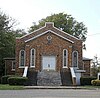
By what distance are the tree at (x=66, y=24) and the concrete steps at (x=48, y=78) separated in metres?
27.8

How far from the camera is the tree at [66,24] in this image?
75.3 metres

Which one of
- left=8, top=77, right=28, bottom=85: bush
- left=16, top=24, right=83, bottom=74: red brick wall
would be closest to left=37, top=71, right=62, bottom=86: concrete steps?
left=16, top=24, right=83, bottom=74: red brick wall

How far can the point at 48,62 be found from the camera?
164ft

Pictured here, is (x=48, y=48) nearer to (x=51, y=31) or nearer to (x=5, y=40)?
(x=51, y=31)

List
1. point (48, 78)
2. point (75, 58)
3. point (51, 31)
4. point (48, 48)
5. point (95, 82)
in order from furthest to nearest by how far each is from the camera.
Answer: point (75, 58) → point (51, 31) → point (48, 48) → point (48, 78) → point (95, 82)

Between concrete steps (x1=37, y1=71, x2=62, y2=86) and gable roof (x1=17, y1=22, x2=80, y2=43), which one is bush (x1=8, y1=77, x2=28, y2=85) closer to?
concrete steps (x1=37, y1=71, x2=62, y2=86)

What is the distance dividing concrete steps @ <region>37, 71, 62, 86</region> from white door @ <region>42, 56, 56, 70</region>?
1487mm

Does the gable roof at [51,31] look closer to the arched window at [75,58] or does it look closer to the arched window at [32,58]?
the arched window at [32,58]

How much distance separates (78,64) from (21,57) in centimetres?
881

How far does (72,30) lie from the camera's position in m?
77.2

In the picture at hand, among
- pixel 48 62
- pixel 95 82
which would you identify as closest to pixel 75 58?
pixel 48 62

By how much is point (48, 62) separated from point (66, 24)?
27315 mm

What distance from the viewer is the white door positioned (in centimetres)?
5003

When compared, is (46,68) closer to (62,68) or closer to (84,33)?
(62,68)
